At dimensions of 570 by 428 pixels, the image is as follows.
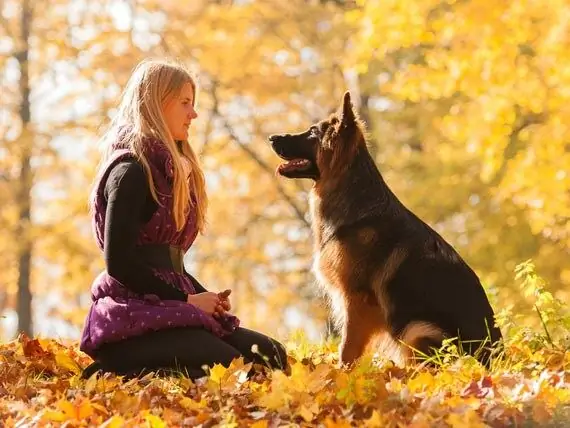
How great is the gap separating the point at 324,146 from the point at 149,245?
1594 millimetres

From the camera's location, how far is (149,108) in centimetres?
451

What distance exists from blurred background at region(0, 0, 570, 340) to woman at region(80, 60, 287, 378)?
615 cm

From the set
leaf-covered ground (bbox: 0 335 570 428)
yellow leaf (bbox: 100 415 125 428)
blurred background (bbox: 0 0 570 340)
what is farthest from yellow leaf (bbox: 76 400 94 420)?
blurred background (bbox: 0 0 570 340)

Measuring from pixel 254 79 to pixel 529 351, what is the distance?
32.6 ft

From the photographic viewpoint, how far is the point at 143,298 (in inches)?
173

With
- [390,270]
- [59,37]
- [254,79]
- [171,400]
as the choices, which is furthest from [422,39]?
[171,400]

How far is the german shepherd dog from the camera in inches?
194

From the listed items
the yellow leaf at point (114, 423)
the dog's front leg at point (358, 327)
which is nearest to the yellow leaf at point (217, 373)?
the yellow leaf at point (114, 423)

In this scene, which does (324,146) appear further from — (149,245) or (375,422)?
(375,422)

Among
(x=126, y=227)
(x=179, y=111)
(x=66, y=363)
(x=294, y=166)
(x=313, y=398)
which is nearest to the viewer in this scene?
(x=313, y=398)

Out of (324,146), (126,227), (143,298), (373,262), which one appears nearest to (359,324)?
(373,262)

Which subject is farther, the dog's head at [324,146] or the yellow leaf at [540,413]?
the dog's head at [324,146]

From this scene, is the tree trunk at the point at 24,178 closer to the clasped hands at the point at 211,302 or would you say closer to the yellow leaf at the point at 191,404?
the clasped hands at the point at 211,302

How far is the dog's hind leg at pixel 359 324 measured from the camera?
518 centimetres
